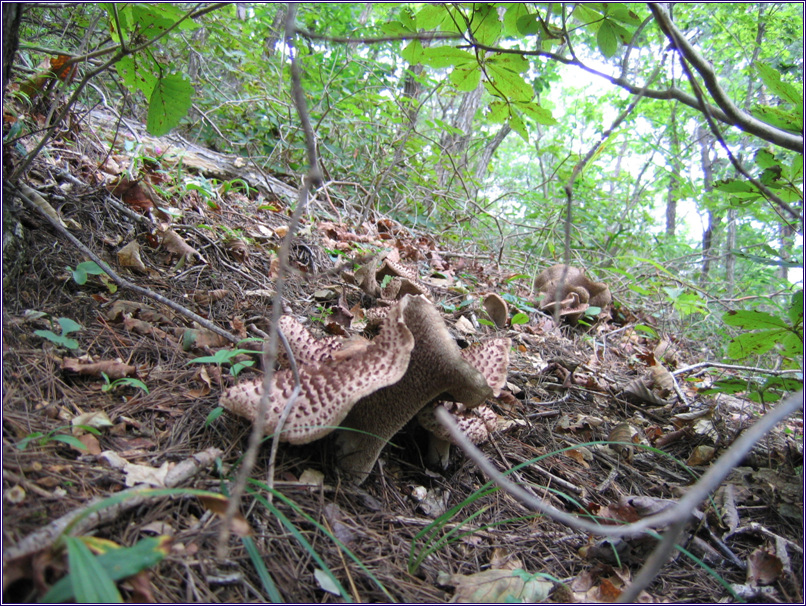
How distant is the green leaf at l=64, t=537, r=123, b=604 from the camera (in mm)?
1015

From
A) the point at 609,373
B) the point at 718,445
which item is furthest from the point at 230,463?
the point at 609,373

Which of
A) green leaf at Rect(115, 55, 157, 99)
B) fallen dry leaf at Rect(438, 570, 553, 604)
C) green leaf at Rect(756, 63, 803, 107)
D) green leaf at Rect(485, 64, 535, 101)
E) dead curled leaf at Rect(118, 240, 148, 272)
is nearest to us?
fallen dry leaf at Rect(438, 570, 553, 604)

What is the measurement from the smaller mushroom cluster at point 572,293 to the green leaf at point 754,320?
2.65 m

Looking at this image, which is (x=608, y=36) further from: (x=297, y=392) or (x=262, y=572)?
(x=262, y=572)

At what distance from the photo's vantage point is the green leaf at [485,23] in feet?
6.58

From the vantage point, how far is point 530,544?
6.33 feet

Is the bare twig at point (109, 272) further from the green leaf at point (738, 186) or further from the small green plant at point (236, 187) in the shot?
the green leaf at point (738, 186)

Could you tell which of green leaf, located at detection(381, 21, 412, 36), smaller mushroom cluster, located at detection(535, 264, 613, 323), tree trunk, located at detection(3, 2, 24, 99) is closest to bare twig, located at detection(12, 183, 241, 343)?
tree trunk, located at detection(3, 2, 24, 99)

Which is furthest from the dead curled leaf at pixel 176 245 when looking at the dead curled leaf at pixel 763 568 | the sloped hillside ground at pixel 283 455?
the dead curled leaf at pixel 763 568

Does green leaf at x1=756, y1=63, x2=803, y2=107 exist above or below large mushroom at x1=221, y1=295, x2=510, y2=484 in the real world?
above

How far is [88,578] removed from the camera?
3.42 feet

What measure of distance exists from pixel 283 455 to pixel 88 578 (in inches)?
32.5

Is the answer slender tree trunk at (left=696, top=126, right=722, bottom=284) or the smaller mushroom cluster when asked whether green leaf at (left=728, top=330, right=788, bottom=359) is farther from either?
slender tree trunk at (left=696, top=126, right=722, bottom=284)

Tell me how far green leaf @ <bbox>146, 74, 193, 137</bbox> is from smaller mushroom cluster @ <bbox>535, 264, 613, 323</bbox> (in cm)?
379
